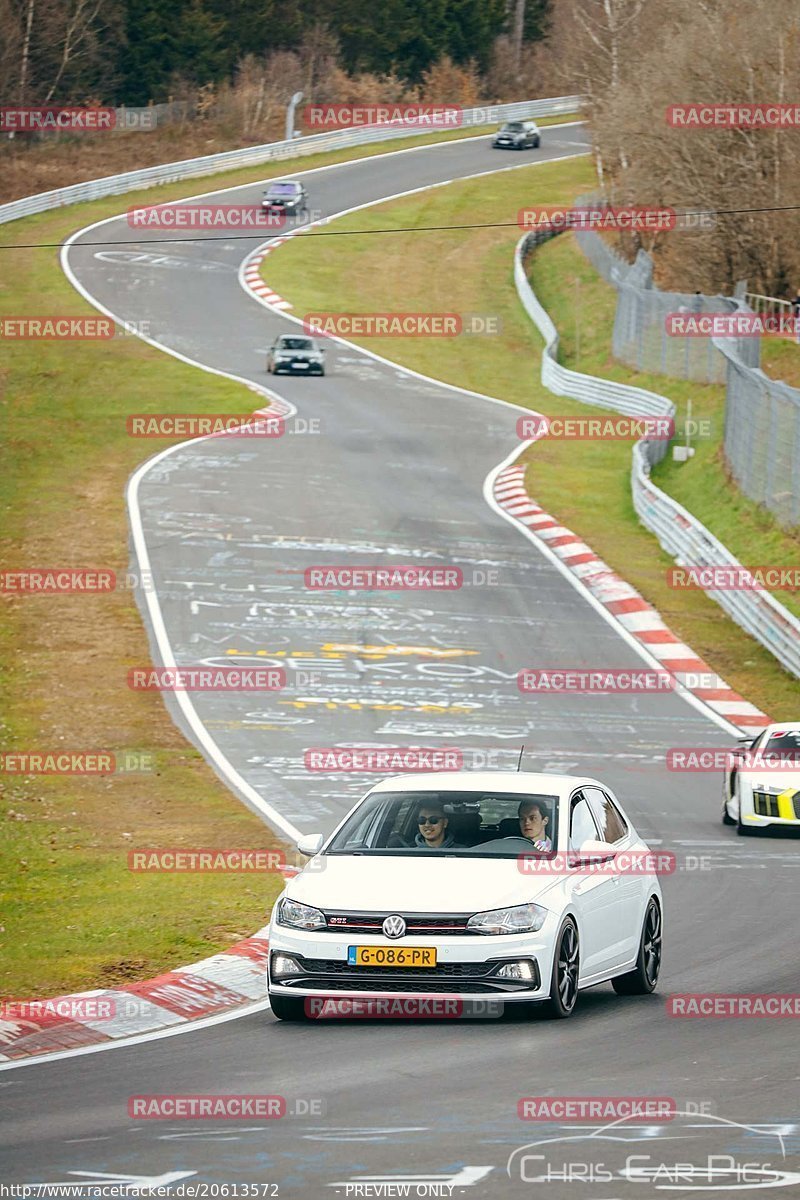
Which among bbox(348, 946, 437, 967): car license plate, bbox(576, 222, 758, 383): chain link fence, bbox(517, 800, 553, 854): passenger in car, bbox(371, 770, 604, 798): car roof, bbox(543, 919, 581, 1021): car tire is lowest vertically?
bbox(576, 222, 758, 383): chain link fence

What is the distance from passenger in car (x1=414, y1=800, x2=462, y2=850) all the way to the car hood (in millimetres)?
328

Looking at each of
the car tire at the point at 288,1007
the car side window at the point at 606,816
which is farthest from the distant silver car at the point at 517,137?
the car tire at the point at 288,1007

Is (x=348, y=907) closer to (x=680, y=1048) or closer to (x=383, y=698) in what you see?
(x=680, y=1048)

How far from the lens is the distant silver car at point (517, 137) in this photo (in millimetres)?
90438

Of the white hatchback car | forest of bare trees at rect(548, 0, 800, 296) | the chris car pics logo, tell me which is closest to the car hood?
the white hatchback car

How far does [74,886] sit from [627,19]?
66659 millimetres

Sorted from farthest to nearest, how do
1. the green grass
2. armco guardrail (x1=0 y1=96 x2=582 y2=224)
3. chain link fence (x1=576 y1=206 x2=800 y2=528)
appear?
armco guardrail (x1=0 y1=96 x2=582 y2=224) < chain link fence (x1=576 y1=206 x2=800 y2=528) < the green grass

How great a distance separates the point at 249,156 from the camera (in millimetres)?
85125

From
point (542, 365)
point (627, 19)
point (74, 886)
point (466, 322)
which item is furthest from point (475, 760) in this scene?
point (627, 19)

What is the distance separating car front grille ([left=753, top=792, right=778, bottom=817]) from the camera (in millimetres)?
20312

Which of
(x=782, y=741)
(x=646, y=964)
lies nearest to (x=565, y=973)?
(x=646, y=964)

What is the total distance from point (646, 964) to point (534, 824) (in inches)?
50.7

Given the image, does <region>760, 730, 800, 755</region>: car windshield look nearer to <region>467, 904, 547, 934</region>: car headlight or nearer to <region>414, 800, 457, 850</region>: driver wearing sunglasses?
<region>414, 800, 457, 850</region>: driver wearing sunglasses

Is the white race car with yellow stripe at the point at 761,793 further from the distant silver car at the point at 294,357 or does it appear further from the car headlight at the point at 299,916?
the distant silver car at the point at 294,357
